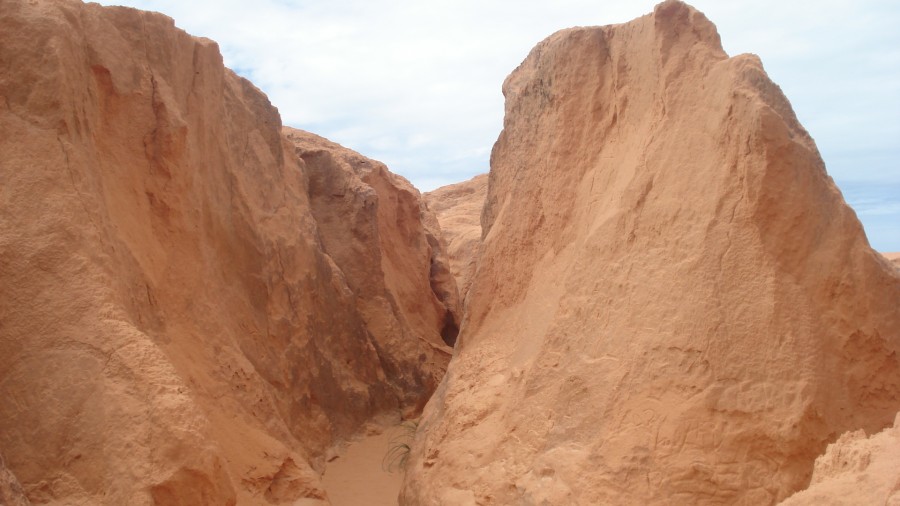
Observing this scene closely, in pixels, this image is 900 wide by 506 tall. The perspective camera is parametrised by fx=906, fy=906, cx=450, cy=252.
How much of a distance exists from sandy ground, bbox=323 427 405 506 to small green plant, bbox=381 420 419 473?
0.04ft

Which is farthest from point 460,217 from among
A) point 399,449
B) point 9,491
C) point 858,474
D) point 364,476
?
point 858,474

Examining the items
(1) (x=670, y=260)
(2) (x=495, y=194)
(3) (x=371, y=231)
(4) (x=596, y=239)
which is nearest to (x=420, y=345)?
(3) (x=371, y=231)

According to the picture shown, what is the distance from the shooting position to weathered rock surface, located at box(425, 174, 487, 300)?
42.2 ft

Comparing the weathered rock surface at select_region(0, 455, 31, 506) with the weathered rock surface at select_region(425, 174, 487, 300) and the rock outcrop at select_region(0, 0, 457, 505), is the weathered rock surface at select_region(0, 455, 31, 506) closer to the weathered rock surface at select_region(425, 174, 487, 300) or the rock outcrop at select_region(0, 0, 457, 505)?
the rock outcrop at select_region(0, 0, 457, 505)

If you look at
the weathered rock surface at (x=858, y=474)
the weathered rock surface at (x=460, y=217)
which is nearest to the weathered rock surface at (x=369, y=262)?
the weathered rock surface at (x=460, y=217)

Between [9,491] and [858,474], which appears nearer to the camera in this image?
[858,474]

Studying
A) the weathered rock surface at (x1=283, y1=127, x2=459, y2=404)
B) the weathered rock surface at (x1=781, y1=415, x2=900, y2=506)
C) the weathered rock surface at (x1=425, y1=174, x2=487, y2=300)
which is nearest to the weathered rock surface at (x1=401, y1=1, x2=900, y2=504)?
the weathered rock surface at (x1=781, y1=415, x2=900, y2=506)

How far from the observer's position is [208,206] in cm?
654

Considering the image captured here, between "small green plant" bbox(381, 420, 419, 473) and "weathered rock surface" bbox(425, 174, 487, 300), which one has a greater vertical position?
"weathered rock surface" bbox(425, 174, 487, 300)

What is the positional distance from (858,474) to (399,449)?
5106 mm

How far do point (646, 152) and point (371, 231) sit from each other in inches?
158

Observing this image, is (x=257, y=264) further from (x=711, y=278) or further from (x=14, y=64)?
(x=711, y=278)

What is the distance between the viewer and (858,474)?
3.06 m

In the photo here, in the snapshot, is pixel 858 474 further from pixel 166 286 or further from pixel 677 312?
pixel 166 286
